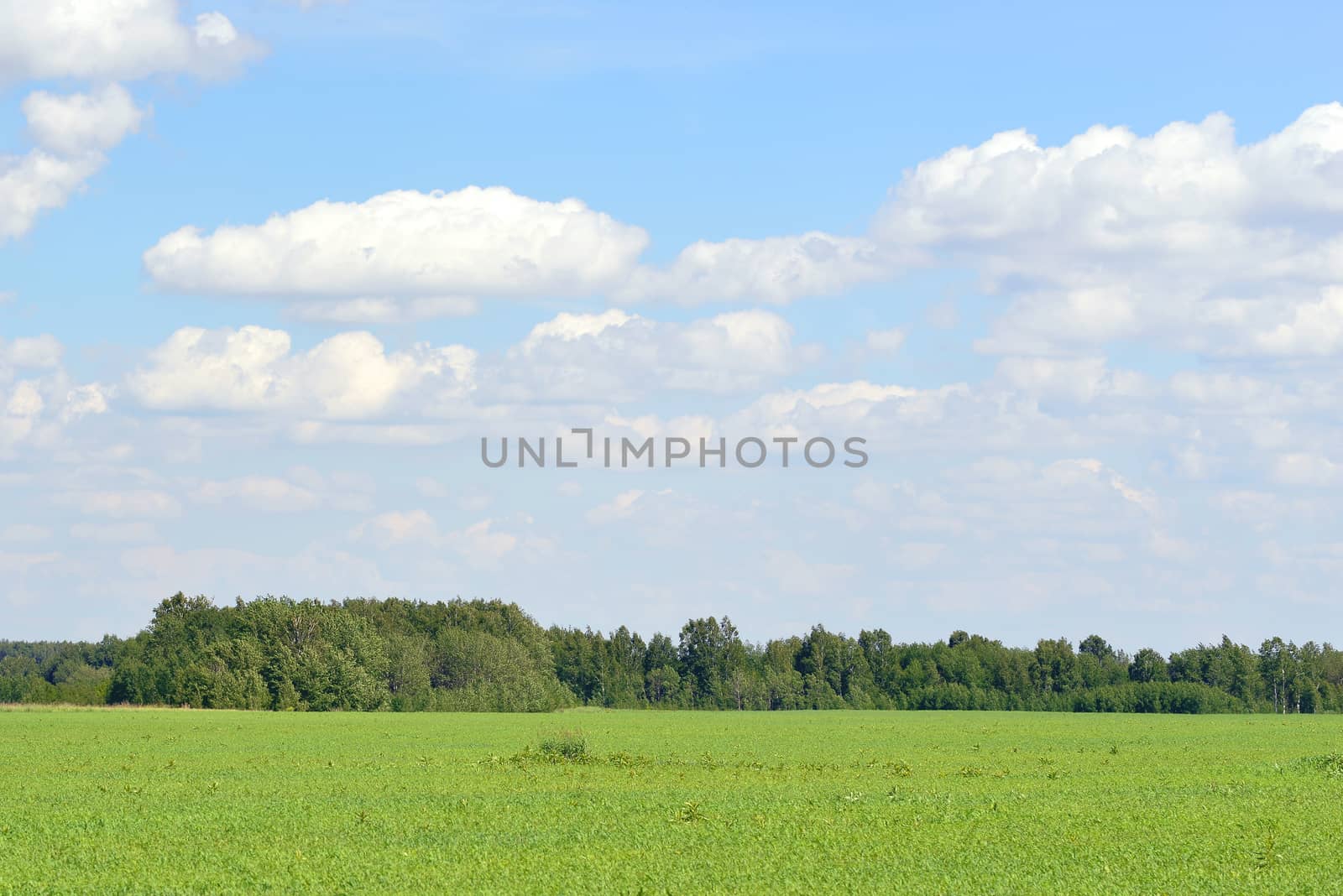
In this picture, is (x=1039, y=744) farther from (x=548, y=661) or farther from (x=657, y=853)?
(x=548, y=661)

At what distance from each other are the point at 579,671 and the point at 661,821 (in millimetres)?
160621

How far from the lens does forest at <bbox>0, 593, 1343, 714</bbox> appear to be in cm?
12681

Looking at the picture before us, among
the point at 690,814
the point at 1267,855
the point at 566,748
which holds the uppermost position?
the point at 566,748

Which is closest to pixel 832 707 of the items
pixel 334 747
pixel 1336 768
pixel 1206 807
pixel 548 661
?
pixel 548 661

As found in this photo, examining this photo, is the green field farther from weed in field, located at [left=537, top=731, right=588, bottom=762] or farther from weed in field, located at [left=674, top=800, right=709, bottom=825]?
weed in field, located at [left=537, top=731, right=588, bottom=762]

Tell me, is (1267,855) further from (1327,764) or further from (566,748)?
(566,748)

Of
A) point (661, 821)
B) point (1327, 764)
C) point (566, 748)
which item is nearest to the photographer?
point (661, 821)

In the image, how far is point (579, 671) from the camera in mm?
191125

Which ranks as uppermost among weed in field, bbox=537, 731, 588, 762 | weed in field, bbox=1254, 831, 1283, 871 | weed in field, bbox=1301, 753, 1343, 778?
weed in field, bbox=537, 731, 588, 762

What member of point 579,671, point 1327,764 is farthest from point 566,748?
point 579,671

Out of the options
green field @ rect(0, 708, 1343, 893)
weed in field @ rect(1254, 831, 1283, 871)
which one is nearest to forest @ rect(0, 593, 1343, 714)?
green field @ rect(0, 708, 1343, 893)

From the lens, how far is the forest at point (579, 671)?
126812 mm

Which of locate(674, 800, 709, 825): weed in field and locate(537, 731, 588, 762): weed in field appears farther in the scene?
locate(537, 731, 588, 762): weed in field

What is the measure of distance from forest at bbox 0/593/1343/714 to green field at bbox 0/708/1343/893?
66305 mm
